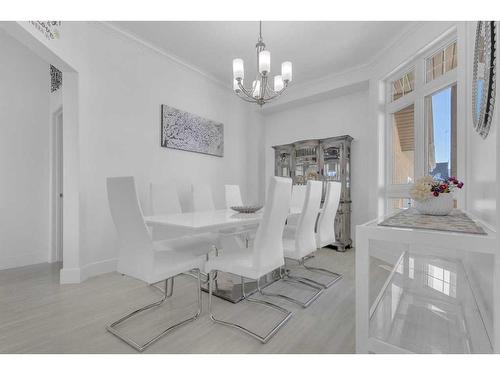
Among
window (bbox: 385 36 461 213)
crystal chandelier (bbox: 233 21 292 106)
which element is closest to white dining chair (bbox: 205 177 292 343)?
crystal chandelier (bbox: 233 21 292 106)

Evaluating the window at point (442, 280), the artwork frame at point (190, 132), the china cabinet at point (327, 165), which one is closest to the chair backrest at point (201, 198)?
the artwork frame at point (190, 132)

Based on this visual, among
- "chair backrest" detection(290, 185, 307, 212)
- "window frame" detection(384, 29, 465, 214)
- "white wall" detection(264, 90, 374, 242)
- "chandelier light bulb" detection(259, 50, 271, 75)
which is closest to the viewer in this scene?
"chandelier light bulb" detection(259, 50, 271, 75)

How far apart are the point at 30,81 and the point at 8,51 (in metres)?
0.36

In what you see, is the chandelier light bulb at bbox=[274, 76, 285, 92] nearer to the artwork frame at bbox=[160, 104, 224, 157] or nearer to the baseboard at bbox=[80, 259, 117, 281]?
the artwork frame at bbox=[160, 104, 224, 157]

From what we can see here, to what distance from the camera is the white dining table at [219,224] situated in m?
1.64

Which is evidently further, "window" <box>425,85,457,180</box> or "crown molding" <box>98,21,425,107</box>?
"crown molding" <box>98,21,425,107</box>

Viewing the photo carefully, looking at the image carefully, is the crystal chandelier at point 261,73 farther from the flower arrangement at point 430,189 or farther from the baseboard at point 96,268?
the baseboard at point 96,268

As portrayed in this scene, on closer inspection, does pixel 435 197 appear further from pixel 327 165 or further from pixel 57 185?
pixel 57 185

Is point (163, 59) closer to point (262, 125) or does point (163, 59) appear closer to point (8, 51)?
point (8, 51)

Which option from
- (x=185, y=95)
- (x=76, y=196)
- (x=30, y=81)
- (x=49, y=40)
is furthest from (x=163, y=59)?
(x=76, y=196)

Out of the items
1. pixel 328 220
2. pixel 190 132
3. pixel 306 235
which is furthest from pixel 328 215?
pixel 190 132

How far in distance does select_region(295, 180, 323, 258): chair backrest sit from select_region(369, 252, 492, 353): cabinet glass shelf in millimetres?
639

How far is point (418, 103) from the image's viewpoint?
2967 millimetres

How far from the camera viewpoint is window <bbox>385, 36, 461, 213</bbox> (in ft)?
8.38
